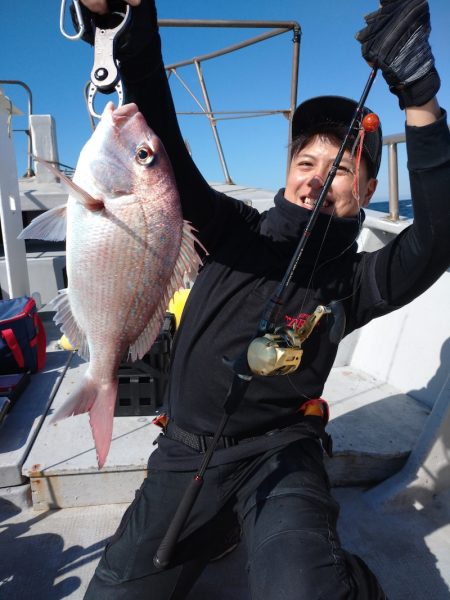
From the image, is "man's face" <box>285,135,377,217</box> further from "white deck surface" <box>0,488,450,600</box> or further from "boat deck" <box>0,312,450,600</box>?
"white deck surface" <box>0,488,450,600</box>

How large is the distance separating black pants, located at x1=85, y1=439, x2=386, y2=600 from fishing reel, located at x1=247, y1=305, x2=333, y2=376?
58cm

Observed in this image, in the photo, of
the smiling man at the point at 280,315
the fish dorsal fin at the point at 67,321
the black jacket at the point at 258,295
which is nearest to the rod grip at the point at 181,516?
the smiling man at the point at 280,315

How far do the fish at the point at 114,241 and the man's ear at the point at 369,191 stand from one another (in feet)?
3.75

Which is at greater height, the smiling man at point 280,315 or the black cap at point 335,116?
the black cap at point 335,116

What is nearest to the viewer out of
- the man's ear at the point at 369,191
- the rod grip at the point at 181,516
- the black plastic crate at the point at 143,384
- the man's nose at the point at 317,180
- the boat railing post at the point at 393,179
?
the rod grip at the point at 181,516

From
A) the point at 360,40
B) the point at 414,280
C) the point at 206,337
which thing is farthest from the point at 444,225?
the point at 206,337

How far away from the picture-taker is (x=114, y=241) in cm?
139

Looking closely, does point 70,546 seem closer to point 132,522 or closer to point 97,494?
point 97,494

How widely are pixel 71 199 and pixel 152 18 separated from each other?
2.26ft

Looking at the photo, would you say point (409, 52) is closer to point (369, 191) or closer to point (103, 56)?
point (369, 191)

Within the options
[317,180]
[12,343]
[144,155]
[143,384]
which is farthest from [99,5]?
[12,343]

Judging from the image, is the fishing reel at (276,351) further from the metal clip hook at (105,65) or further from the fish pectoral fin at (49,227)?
the metal clip hook at (105,65)

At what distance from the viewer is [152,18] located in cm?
147

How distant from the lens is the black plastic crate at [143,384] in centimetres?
311
